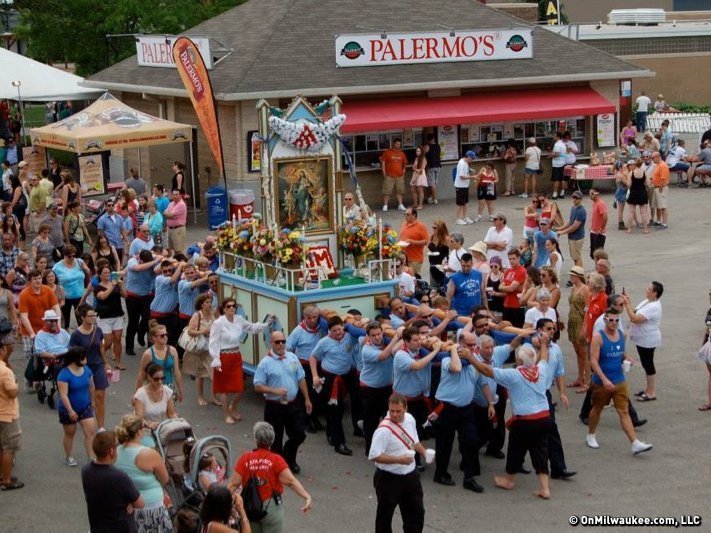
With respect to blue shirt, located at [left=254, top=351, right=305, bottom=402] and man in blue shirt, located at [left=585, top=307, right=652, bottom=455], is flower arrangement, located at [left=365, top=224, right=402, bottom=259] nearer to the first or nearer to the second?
blue shirt, located at [left=254, top=351, right=305, bottom=402]

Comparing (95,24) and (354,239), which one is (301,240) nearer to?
(354,239)

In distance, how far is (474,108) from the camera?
28.0m

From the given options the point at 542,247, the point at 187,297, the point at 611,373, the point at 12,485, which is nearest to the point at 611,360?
the point at 611,373

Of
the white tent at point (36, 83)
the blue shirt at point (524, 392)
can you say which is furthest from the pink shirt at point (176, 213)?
the blue shirt at point (524, 392)

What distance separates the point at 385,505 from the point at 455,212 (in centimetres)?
1676

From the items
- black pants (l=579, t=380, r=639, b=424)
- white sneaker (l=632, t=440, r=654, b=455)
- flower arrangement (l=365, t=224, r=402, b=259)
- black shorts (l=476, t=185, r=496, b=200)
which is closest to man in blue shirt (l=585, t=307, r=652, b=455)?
white sneaker (l=632, t=440, r=654, b=455)

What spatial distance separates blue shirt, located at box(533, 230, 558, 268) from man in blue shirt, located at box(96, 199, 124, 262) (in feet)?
22.8

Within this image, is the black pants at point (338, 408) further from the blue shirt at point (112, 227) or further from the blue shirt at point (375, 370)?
the blue shirt at point (112, 227)

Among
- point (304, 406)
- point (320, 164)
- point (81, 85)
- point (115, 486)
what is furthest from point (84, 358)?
point (81, 85)

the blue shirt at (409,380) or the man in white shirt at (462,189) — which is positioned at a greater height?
the man in white shirt at (462,189)

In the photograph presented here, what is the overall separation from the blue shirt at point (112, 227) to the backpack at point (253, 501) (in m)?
11.1

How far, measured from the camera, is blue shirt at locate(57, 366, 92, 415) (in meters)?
12.3

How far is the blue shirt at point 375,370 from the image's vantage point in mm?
13039

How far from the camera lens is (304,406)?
43.8 feet
